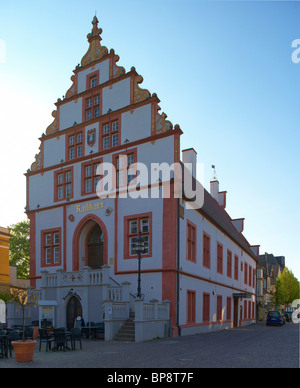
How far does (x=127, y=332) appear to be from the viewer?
1995 centimetres

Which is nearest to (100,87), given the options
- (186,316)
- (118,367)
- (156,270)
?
(156,270)

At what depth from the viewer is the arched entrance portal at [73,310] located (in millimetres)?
22984

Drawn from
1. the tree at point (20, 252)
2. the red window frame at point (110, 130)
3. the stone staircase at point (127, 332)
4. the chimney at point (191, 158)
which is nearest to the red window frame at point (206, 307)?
the stone staircase at point (127, 332)

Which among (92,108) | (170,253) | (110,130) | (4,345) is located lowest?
(4,345)

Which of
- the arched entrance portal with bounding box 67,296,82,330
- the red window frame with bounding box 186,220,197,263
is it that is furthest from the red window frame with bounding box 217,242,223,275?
the arched entrance portal with bounding box 67,296,82,330

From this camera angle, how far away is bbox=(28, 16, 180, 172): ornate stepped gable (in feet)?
79.4

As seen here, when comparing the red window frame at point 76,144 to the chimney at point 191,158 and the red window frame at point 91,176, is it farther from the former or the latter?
the chimney at point 191,158

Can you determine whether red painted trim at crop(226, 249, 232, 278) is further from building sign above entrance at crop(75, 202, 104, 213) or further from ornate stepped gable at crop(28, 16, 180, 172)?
ornate stepped gable at crop(28, 16, 180, 172)

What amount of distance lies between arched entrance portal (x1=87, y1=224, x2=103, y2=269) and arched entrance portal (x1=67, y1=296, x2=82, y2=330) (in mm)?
3591

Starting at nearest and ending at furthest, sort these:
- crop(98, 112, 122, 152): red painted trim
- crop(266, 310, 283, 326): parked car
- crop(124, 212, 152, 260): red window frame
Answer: crop(124, 212, 152, 260): red window frame < crop(98, 112, 122, 152): red painted trim < crop(266, 310, 283, 326): parked car

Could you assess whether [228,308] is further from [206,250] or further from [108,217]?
[108,217]

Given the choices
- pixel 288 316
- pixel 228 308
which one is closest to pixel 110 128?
pixel 228 308

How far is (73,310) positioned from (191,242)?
301 inches

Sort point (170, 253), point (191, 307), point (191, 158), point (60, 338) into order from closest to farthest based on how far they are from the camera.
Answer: point (60, 338) < point (170, 253) < point (191, 307) < point (191, 158)
